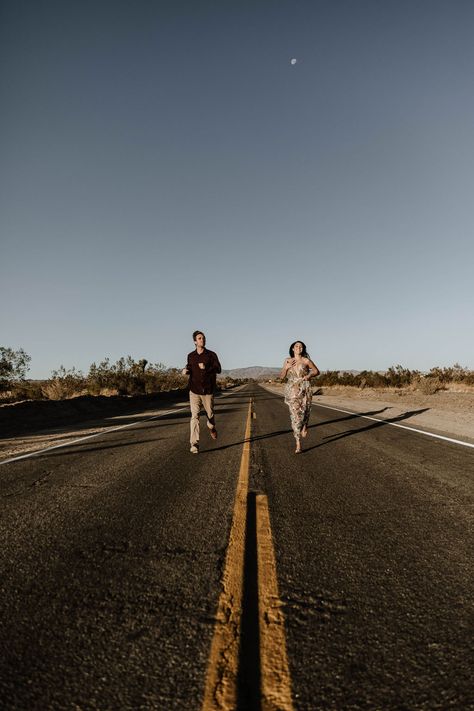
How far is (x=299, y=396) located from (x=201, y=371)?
1959 mm

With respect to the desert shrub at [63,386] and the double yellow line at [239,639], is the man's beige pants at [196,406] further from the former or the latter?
the desert shrub at [63,386]

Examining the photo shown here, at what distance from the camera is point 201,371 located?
296 inches

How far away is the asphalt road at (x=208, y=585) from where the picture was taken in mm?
1603

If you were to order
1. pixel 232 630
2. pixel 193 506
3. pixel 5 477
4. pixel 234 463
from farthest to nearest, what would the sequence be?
pixel 234 463, pixel 5 477, pixel 193 506, pixel 232 630

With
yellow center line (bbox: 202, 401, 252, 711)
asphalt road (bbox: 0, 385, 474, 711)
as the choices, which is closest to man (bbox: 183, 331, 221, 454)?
asphalt road (bbox: 0, 385, 474, 711)

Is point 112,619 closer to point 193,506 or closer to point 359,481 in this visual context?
point 193,506

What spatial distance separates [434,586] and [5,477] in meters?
5.33

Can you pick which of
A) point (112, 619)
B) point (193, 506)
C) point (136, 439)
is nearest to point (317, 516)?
point (193, 506)

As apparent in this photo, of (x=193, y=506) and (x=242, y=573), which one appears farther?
(x=193, y=506)

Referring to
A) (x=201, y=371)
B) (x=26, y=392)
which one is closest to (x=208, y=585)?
(x=201, y=371)

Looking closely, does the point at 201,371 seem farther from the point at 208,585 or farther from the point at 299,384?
the point at 208,585

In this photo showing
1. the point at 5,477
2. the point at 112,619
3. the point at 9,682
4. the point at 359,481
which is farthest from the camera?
the point at 5,477

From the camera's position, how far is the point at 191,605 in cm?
217

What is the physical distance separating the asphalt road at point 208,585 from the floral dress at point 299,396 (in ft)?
6.56
